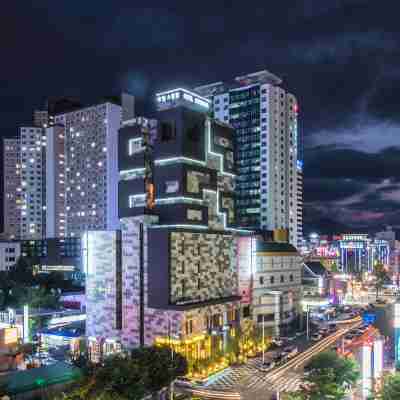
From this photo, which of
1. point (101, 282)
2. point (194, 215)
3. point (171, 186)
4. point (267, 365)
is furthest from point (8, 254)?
point (267, 365)

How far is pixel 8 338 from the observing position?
4378 centimetres

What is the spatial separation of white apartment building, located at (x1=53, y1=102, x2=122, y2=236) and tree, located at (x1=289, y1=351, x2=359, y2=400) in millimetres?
98609

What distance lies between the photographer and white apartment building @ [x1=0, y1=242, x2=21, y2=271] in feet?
401

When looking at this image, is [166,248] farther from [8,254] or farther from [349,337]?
[8,254]

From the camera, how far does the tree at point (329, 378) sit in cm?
3347

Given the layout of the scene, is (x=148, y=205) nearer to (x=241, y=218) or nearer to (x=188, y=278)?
(x=188, y=278)

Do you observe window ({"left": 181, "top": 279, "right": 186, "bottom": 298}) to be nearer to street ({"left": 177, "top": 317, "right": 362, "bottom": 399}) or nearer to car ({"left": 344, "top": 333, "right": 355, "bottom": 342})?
street ({"left": 177, "top": 317, "right": 362, "bottom": 399})

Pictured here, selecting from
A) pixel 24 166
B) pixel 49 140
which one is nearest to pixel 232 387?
pixel 49 140

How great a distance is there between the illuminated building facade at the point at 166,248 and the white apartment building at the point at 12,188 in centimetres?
11002

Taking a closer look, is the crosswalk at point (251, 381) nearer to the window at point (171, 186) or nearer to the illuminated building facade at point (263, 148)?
the window at point (171, 186)

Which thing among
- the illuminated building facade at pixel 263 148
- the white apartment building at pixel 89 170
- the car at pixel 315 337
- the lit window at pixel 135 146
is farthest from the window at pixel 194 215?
the white apartment building at pixel 89 170

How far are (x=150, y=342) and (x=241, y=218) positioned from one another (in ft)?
230

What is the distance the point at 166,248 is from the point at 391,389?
26635 mm

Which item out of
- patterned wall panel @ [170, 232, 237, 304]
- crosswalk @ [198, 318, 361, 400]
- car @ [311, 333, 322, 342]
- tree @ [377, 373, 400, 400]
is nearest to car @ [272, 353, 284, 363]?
crosswalk @ [198, 318, 361, 400]
